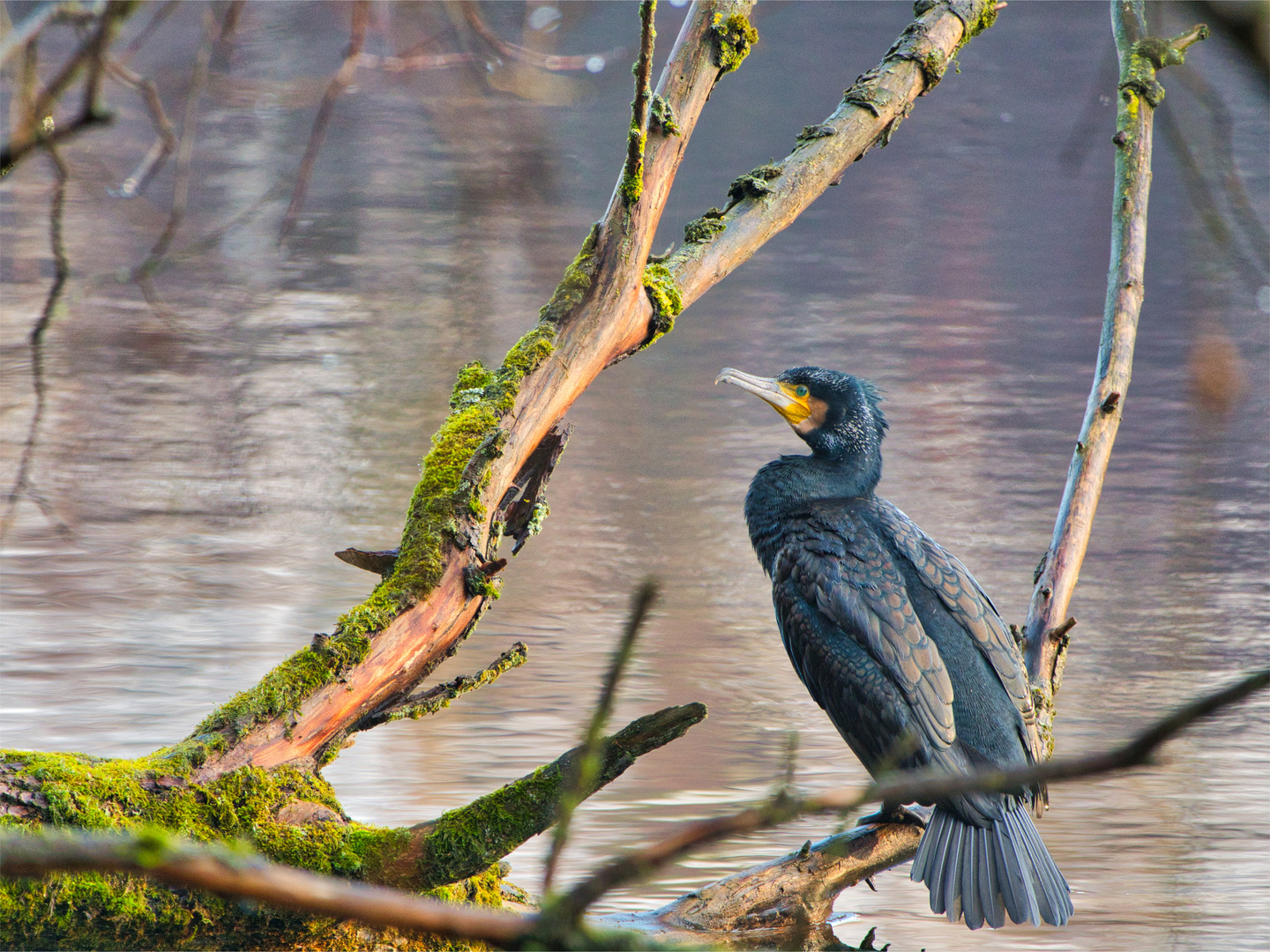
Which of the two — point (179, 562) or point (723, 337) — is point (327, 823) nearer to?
point (179, 562)

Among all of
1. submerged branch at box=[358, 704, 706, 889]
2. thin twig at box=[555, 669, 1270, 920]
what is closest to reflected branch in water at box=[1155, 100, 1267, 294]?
thin twig at box=[555, 669, 1270, 920]

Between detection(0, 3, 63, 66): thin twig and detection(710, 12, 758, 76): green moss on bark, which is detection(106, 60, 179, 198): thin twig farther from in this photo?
detection(710, 12, 758, 76): green moss on bark

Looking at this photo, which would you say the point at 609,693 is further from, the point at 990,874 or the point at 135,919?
the point at 990,874

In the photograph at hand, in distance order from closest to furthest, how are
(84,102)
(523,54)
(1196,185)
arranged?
(84,102) < (1196,185) < (523,54)

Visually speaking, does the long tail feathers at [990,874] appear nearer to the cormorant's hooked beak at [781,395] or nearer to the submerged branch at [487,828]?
the submerged branch at [487,828]

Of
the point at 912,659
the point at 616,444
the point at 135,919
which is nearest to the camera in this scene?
the point at 135,919

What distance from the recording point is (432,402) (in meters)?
6.53

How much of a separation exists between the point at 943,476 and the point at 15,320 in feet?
16.5

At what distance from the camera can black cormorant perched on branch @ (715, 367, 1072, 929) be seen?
92.4 inches

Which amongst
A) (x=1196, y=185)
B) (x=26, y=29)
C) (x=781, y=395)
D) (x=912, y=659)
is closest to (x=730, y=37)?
(x=781, y=395)

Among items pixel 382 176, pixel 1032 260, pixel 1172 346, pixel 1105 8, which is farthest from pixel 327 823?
pixel 1105 8

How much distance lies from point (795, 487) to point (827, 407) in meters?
0.23

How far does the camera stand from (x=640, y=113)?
93.0 inches

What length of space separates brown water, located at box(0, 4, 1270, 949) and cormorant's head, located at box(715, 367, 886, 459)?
0.67m
